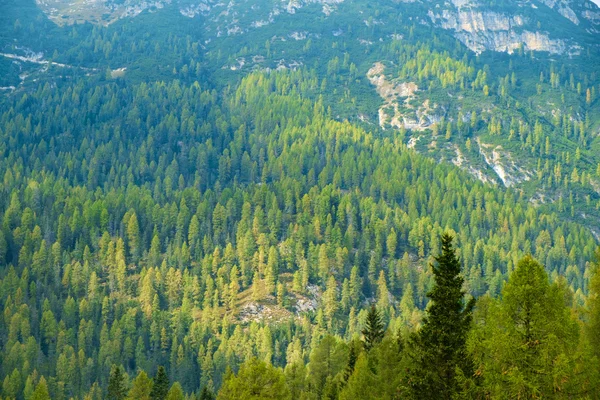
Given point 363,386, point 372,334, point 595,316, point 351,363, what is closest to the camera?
point 595,316

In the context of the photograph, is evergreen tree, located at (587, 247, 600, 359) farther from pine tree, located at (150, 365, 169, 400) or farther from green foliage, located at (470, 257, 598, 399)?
pine tree, located at (150, 365, 169, 400)

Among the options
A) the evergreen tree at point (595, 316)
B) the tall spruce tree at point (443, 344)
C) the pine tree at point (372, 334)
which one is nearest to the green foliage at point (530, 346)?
the tall spruce tree at point (443, 344)

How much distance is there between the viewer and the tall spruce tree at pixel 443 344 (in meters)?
37.8

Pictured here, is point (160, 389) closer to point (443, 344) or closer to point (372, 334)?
point (372, 334)

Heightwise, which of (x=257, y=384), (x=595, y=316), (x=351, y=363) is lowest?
(x=351, y=363)

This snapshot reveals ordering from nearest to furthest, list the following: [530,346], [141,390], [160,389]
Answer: [530,346] → [141,390] → [160,389]

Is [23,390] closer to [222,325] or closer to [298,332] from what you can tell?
[222,325]

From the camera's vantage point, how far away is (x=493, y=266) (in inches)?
7515

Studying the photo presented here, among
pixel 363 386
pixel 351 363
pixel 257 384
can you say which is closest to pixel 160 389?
pixel 351 363

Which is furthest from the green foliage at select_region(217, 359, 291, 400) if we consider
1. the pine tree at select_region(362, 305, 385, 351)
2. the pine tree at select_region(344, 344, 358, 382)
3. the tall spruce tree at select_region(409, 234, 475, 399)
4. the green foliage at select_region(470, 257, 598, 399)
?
the pine tree at select_region(362, 305, 385, 351)

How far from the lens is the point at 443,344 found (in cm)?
3828

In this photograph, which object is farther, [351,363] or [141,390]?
[141,390]

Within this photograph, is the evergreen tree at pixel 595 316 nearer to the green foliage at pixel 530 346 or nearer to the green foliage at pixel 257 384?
the green foliage at pixel 530 346

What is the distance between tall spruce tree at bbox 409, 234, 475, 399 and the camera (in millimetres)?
37750
